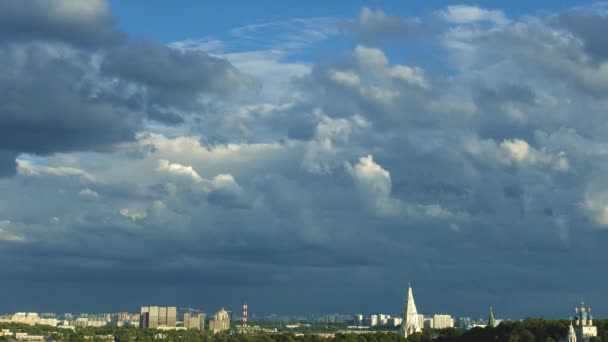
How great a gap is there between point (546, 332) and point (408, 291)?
52.2m

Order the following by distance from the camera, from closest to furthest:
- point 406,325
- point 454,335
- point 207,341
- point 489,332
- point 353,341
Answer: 1. point 489,332
2. point 353,341
3. point 454,335
4. point 406,325
5. point 207,341

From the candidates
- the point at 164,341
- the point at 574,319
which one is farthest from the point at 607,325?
the point at 164,341

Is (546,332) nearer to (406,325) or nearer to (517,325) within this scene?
(517,325)

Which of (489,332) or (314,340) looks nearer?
(489,332)

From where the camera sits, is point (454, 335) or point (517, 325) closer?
point (517, 325)

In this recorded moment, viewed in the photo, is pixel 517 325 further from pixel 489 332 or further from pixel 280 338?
pixel 280 338

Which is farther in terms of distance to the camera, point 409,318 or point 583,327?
point 409,318

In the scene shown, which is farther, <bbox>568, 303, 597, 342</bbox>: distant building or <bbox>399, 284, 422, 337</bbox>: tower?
<bbox>399, 284, 422, 337</bbox>: tower

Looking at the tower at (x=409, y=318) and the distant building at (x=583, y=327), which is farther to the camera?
the tower at (x=409, y=318)

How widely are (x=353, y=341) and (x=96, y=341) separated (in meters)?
72.3

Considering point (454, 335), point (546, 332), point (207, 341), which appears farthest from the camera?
point (207, 341)

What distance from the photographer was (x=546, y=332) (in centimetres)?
11844

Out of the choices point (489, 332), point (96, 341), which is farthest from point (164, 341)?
point (489, 332)

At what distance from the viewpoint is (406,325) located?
6649 inches
